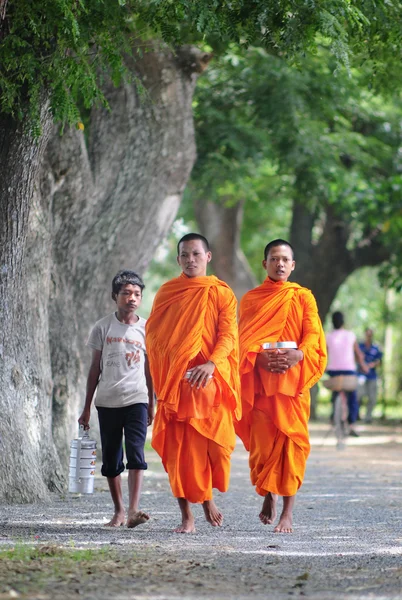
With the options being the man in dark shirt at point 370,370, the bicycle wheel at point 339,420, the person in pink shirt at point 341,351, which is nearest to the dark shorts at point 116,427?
the person in pink shirt at point 341,351

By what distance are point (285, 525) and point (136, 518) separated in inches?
46.4

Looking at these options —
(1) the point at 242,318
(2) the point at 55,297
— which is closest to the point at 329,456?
(2) the point at 55,297

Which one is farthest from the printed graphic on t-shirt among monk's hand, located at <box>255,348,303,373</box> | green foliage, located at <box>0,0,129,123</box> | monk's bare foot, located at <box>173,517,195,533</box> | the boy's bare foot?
green foliage, located at <box>0,0,129,123</box>

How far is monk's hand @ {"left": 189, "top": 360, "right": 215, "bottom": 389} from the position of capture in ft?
24.6

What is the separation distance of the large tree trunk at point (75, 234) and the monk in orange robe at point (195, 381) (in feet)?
6.13

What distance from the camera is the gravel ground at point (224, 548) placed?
5.48 meters

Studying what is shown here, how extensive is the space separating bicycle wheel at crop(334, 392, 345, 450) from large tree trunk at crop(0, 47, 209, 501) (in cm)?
485

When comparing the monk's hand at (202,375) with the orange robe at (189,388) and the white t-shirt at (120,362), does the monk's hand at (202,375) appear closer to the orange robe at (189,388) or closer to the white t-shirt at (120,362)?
the orange robe at (189,388)

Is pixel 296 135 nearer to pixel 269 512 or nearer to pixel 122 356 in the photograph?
pixel 122 356

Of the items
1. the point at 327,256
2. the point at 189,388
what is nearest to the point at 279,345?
the point at 189,388

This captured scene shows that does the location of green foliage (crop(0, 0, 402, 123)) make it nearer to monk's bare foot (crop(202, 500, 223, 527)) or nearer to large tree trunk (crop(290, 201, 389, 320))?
monk's bare foot (crop(202, 500, 223, 527))

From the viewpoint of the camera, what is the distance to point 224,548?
6.96 metres

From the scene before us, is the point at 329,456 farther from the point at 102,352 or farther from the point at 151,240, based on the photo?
the point at 102,352

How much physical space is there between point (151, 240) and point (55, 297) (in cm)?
226
